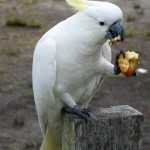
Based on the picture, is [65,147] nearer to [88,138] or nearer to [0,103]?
[88,138]

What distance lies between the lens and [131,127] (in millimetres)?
2396

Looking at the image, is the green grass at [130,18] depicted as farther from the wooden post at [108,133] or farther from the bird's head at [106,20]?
the wooden post at [108,133]

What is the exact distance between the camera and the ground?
5562 millimetres

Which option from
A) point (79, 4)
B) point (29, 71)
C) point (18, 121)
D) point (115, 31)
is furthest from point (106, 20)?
point (29, 71)

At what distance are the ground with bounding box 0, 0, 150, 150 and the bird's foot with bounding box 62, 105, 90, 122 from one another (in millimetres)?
2384

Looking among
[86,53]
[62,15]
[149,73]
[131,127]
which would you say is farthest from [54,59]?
[62,15]

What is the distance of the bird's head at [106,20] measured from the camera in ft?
8.34

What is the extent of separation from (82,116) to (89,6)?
551 millimetres

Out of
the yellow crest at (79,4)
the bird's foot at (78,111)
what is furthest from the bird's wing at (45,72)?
the yellow crest at (79,4)

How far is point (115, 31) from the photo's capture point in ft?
8.34

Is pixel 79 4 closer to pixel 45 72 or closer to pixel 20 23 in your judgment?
pixel 45 72

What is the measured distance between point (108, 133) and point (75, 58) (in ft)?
1.65

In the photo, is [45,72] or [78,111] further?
[45,72]

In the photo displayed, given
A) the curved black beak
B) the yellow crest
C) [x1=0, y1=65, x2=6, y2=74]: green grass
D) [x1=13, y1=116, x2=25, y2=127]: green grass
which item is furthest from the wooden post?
[x1=0, y1=65, x2=6, y2=74]: green grass
